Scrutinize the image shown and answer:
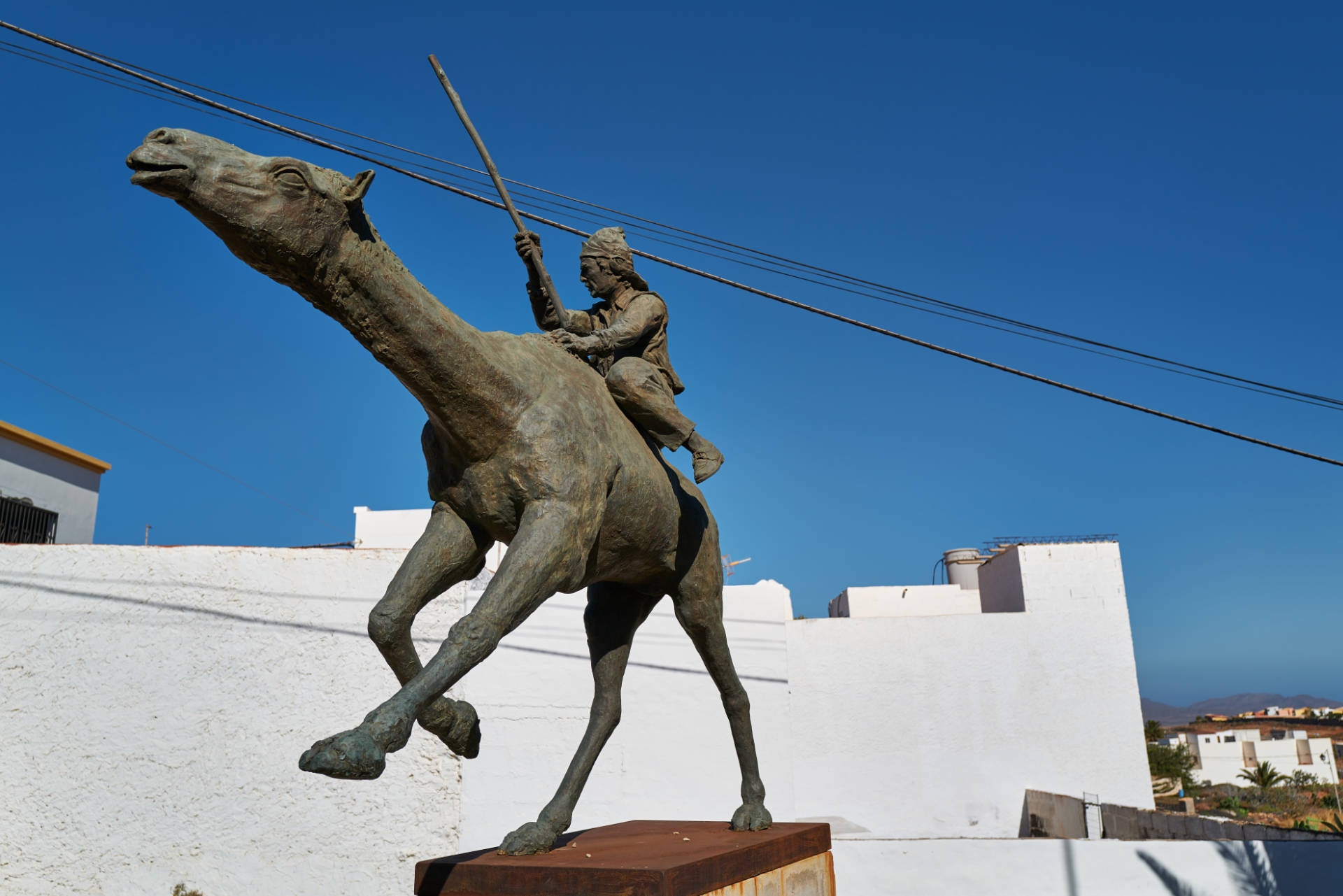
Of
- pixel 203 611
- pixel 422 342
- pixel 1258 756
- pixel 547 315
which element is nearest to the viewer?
pixel 422 342

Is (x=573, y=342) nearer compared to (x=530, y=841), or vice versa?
(x=530, y=841)

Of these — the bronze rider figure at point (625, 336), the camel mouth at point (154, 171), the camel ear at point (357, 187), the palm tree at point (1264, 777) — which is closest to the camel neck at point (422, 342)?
the camel ear at point (357, 187)

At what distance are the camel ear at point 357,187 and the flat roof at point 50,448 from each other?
1602cm

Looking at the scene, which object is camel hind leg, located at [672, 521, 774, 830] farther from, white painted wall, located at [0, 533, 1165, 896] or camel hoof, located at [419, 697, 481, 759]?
white painted wall, located at [0, 533, 1165, 896]

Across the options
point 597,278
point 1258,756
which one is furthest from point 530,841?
point 1258,756

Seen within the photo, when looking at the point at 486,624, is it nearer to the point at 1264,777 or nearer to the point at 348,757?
the point at 348,757

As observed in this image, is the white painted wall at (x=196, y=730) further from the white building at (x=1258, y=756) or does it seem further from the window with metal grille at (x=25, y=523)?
the white building at (x=1258, y=756)

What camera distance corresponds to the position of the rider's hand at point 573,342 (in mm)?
4172

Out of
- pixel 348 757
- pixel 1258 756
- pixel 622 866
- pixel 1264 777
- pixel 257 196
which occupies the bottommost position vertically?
pixel 1264 777

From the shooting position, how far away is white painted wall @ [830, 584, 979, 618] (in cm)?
2519

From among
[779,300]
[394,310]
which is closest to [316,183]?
[394,310]

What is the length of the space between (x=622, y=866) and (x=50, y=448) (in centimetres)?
1720

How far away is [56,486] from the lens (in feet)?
56.7

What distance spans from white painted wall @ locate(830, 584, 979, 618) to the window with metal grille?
17.9 metres
